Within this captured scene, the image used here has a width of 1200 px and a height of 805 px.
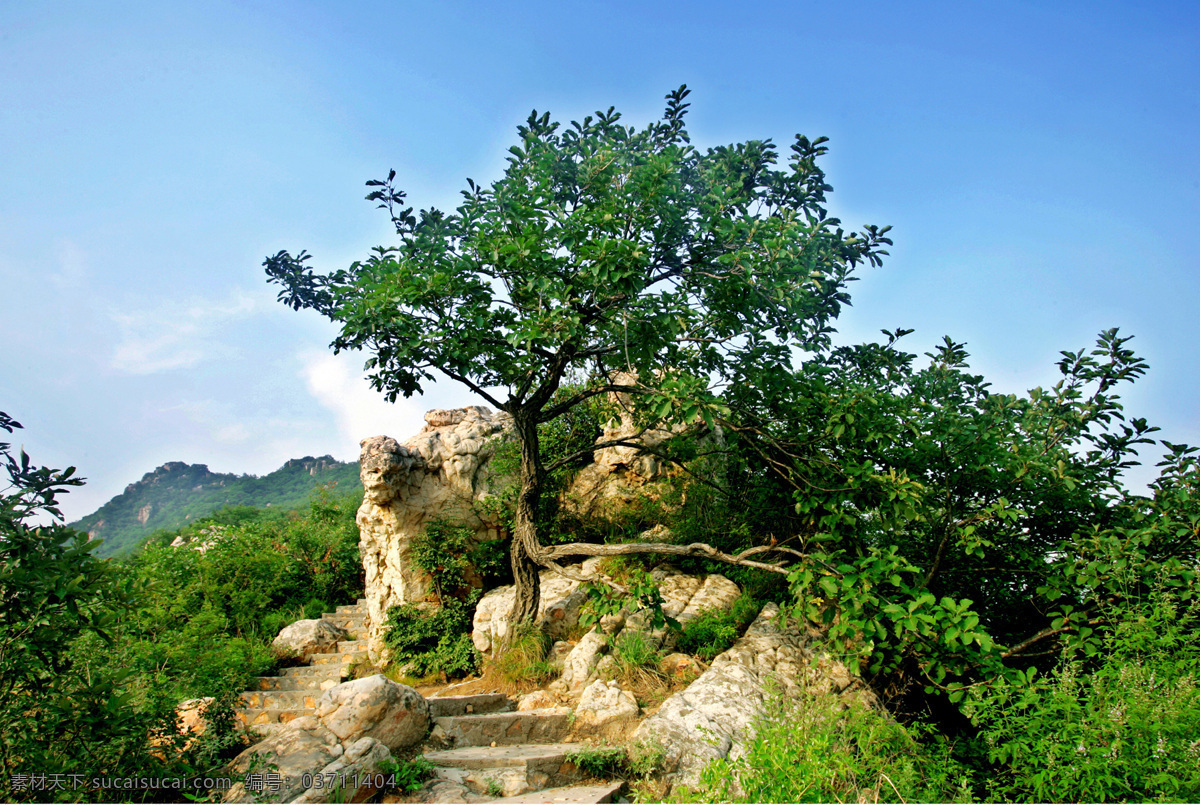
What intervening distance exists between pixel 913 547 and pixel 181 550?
1200cm

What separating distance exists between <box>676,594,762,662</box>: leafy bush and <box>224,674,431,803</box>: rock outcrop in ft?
9.95

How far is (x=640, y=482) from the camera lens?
10.5 metres

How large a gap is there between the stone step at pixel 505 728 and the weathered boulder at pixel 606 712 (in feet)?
0.69

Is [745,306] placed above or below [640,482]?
above

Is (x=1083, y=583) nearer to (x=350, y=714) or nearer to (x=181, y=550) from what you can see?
(x=350, y=714)

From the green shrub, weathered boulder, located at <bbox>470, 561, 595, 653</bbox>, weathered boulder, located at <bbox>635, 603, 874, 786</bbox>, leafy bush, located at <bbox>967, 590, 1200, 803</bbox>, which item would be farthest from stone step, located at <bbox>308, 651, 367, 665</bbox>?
leafy bush, located at <bbox>967, 590, 1200, 803</bbox>

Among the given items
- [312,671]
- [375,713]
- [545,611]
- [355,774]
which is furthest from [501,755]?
[312,671]

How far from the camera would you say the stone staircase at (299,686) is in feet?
25.8

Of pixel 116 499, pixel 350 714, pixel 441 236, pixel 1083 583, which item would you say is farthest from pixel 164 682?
pixel 116 499

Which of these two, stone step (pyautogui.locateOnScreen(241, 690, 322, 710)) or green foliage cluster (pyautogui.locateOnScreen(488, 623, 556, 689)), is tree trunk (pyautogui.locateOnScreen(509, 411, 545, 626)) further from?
stone step (pyautogui.locateOnScreen(241, 690, 322, 710))

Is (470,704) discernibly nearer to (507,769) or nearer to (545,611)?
(507,769)

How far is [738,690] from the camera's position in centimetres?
602

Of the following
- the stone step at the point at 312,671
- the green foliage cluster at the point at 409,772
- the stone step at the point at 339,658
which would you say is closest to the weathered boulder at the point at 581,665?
the green foliage cluster at the point at 409,772

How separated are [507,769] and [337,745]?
1.45 meters
